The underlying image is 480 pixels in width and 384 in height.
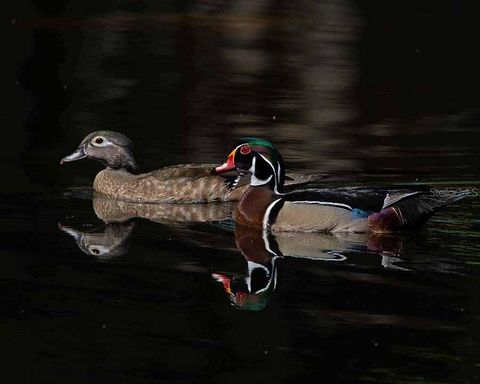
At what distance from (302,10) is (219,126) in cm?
1316

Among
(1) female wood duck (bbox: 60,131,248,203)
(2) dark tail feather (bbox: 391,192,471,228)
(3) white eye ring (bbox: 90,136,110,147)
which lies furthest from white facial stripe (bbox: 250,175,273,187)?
(3) white eye ring (bbox: 90,136,110,147)

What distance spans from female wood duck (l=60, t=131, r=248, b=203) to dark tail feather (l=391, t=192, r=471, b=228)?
2191mm

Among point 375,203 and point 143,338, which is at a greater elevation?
point 143,338

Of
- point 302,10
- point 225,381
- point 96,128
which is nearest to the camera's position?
point 225,381

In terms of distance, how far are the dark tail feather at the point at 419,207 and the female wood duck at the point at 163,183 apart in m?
2.19

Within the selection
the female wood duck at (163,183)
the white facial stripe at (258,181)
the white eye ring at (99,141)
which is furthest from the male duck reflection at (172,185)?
the white facial stripe at (258,181)

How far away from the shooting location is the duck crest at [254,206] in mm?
12883

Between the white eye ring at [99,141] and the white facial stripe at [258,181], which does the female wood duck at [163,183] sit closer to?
the white eye ring at [99,141]

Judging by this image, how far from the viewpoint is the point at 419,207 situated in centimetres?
1262

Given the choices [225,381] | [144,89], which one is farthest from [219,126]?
[225,381]

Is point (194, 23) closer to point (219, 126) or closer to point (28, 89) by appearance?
point (28, 89)

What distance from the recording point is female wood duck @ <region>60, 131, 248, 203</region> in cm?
1439

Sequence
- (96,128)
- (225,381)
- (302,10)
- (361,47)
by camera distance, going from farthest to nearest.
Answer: (302,10)
(361,47)
(96,128)
(225,381)

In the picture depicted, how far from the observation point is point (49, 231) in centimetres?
1241
